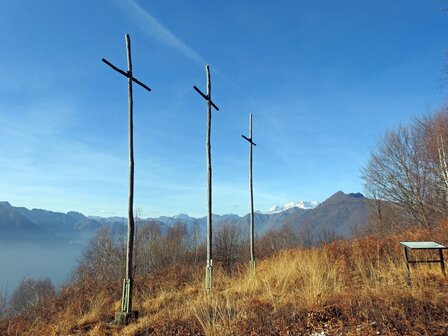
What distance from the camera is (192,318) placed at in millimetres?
5895

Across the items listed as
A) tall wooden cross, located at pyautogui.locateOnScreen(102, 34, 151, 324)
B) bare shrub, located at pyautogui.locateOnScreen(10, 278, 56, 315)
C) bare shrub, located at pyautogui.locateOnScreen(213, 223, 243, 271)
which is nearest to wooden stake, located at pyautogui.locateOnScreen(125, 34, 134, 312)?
tall wooden cross, located at pyautogui.locateOnScreen(102, 34, 151, 324)

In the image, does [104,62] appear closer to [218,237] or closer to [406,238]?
[406,238]

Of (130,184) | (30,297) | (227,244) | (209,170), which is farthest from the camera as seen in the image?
(30,297)

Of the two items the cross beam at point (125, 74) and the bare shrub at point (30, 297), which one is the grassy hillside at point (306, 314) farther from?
the bare shrub at point (30, 297)

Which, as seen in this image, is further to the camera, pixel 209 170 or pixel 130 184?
pixel 209 170

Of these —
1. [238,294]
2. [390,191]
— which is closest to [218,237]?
[390,191]

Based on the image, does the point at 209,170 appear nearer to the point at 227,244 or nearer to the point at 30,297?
the point at 227,244

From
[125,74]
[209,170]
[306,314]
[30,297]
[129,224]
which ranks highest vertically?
[125,74]

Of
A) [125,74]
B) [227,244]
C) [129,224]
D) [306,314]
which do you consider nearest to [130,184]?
[129,224]

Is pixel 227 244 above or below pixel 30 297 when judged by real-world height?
above

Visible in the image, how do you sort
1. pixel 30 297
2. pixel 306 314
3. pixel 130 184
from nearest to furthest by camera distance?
pixel 306 314, pixel 130 184, pixel 30 297

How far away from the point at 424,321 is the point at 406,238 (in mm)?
11562

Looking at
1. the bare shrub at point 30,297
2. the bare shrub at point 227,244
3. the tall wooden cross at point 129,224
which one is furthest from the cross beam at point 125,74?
the bare shrub at point 227,244

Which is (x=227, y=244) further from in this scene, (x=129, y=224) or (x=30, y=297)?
(x=30, y=297)
